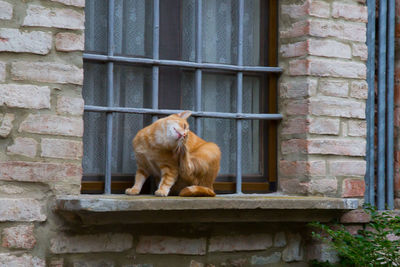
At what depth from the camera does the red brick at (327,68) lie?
14.3 feet

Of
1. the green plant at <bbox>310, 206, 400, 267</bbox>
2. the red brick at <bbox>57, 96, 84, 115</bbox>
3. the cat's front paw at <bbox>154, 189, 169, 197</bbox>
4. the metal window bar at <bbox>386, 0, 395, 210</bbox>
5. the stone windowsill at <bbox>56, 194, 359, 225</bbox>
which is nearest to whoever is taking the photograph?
the stone windowsill at <bbox>56, 194, 359, 225</bbox>

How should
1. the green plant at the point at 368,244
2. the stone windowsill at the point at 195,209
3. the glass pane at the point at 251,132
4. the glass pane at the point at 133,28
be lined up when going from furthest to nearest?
the glass pane at the point at 251,132 < the glass pane at the point at 133,28 < the green plant at the point at 368,244 < the stone windowsill at the point at 195,209

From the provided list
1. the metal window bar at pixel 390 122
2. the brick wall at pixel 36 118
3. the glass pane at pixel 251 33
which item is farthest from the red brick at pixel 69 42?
the metal window bar at pixel 390 122

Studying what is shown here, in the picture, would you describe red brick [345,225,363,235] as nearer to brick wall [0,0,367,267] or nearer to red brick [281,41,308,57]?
brick wall [0,0,367,267]

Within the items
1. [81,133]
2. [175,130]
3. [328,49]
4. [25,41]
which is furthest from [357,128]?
[25,41]

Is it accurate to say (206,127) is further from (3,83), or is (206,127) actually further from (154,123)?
(3,83)

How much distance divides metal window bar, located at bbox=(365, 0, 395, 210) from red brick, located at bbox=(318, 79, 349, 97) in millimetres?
254

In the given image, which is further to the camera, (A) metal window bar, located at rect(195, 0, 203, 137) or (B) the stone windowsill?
(A) metal window bar, located at rect(195, 0, 203, 137)

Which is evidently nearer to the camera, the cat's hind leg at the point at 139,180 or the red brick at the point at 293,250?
the cat's hind leg at the point at 139,180

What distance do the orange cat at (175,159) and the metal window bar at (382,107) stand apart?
121 centimetres

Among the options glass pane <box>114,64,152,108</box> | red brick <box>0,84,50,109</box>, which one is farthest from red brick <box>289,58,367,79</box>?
red brick <box>0,84,50,109</box>

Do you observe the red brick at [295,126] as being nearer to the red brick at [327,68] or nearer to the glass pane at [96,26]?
the red brick at [327,68]

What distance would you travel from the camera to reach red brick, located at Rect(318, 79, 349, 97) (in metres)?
4.39

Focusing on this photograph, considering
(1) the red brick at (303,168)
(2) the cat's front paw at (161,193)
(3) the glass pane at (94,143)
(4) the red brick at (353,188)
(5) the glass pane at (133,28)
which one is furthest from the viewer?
(4) the red brick at (353,188)
